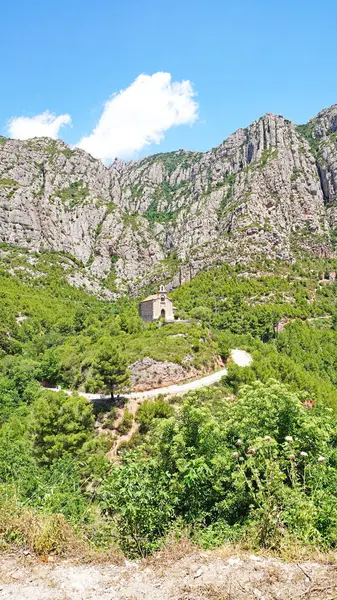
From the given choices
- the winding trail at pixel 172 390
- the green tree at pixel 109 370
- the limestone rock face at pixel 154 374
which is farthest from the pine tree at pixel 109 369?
the limestone rock face at pixel 154 374

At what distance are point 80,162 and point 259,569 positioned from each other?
15976cm

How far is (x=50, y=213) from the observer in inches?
4739

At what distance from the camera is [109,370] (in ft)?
96.0

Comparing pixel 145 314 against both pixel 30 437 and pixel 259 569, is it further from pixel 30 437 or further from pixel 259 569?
pixel 259 569

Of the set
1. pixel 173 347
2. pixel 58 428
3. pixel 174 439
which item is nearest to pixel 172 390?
pixel 173 347

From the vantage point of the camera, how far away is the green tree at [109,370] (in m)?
29.3

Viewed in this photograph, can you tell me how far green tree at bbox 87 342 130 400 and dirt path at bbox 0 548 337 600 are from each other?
2443 centimetres

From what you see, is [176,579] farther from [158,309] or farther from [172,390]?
[158,309]

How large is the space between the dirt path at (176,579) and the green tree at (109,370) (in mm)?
24431

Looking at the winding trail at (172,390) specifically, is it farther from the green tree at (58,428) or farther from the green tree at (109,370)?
the green tree at (58,428)

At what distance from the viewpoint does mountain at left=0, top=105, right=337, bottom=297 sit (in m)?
103

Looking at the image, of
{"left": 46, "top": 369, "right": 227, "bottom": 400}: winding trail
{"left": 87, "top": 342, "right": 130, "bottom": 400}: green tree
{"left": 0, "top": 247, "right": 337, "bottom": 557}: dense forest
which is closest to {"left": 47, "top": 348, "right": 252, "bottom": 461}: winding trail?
{"left": 46, "top": 369, "right": 227, "bottom": 400}: winding trail

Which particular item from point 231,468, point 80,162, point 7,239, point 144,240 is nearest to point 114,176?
point 80,162

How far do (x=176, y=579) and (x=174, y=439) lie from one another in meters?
4.41
